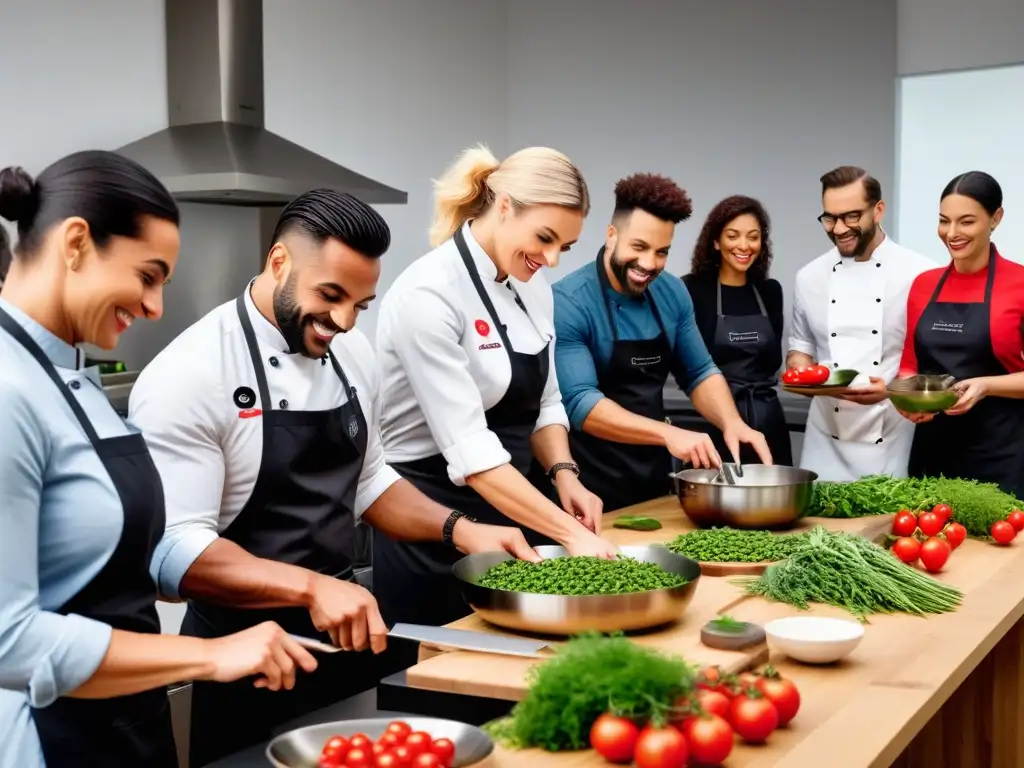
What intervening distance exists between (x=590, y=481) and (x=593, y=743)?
6.10 feet

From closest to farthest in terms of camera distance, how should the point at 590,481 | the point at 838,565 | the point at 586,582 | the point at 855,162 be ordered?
the point at 586,582 < the point at 838,565 < the point at 590,481 < the point at 855,162

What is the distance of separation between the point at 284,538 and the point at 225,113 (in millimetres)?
2542

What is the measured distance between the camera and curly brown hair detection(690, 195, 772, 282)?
4.19 meters

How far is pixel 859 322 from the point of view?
399 centimetres

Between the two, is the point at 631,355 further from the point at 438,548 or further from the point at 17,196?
the point at 17,196

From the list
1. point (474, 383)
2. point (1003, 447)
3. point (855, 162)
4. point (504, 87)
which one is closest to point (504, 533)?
point (474, 383)

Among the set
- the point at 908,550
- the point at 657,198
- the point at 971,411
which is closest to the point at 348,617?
the point at 908,550

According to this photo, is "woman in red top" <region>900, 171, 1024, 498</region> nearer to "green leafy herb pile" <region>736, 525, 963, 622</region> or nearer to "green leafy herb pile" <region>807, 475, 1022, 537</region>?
"green leafy herb pile" <region>807, 475, 1022, 537</region>

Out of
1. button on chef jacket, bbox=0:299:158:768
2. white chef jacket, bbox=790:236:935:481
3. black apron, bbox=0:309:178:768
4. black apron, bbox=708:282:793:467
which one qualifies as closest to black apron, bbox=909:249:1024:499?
white chef jacket, bbox=790:236:935:481

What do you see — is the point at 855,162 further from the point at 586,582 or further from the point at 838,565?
the point at 586,582

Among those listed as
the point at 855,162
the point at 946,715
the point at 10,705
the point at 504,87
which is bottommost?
the point at 946,715

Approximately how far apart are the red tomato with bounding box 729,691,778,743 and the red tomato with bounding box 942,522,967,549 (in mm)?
1242

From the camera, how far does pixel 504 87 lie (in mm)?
6027

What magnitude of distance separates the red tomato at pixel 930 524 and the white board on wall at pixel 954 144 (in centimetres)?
241
